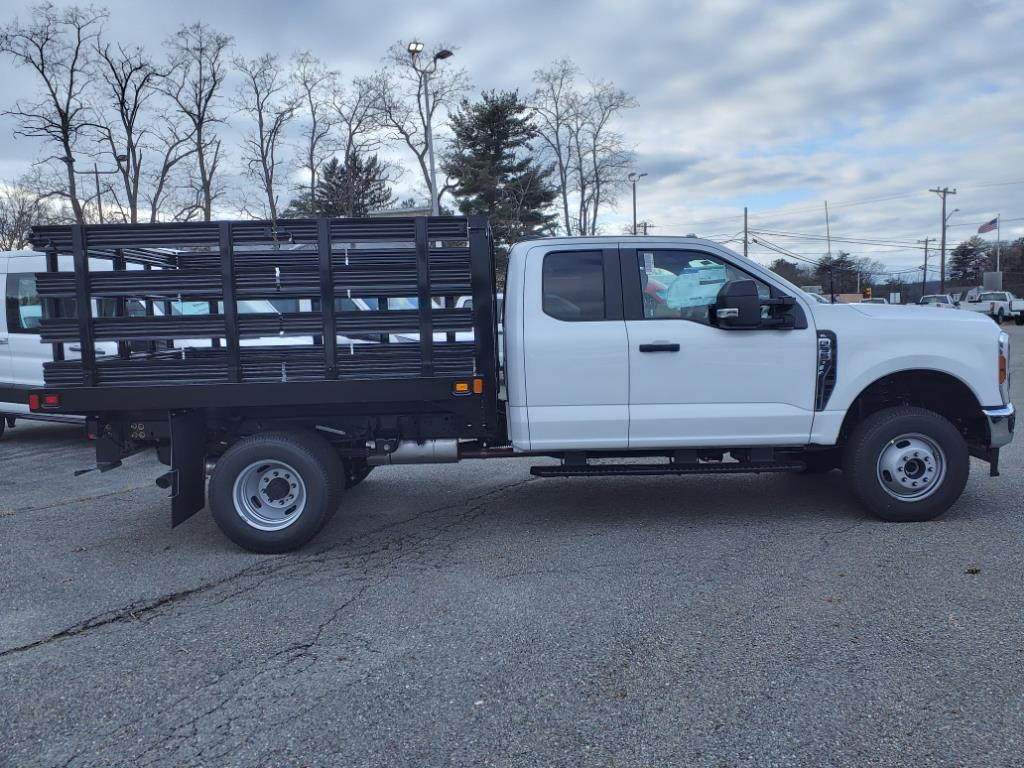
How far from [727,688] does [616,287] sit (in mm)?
3067

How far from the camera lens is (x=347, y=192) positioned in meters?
39.2

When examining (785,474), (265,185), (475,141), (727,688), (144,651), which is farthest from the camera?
(475,141)

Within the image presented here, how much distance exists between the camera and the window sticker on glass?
5.76 meters

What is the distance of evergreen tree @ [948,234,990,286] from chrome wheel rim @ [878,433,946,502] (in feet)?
331

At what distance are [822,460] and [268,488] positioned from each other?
4629 millimetres

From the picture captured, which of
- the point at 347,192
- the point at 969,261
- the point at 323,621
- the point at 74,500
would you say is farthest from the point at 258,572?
the point at 969,261

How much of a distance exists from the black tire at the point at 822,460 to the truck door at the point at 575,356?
2.04 meters

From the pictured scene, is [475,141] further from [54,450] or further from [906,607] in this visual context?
[906,607]

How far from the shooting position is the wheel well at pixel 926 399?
234 inches

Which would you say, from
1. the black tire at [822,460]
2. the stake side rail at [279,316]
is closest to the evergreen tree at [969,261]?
the black tire at [822,460]

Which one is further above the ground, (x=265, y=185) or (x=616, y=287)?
(x=265, y=185)

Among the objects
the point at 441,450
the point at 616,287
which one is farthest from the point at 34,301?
the point at 616,287

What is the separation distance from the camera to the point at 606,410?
18.6 feet

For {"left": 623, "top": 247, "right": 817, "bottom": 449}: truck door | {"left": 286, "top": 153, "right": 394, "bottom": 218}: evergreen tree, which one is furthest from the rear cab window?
{"left": 286, "top": 153, "right": 394, "bottom": 218}: evergreen tree
